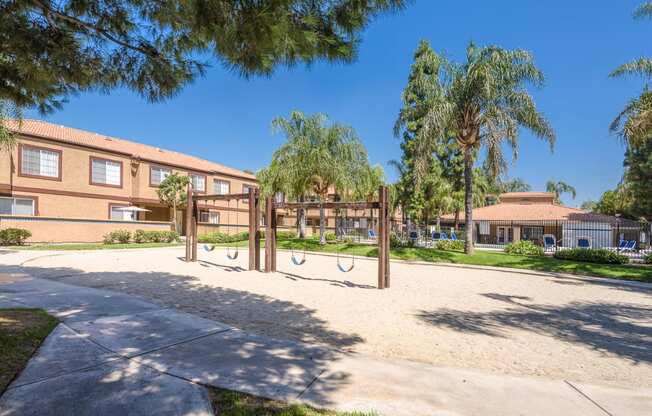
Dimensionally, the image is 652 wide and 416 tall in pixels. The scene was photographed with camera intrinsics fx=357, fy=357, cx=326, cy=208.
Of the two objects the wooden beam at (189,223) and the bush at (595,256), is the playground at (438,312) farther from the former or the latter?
the bush at (595,256)

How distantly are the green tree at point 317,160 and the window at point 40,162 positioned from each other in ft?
55.1

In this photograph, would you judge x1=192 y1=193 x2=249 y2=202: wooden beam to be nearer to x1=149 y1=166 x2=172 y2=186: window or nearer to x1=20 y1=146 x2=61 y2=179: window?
x1=20 y1=146 x2=61 y2=179: window

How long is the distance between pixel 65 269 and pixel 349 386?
13519mm

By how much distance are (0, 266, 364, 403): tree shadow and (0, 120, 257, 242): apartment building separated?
16386 millimetres

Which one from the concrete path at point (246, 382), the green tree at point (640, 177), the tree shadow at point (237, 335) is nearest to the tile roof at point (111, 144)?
the tree shadow at point (237, 335)

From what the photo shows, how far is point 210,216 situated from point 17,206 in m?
17.8

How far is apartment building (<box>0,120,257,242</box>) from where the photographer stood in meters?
25.3

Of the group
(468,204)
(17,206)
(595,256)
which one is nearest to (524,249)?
(595,256)

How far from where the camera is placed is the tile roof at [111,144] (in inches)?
1079

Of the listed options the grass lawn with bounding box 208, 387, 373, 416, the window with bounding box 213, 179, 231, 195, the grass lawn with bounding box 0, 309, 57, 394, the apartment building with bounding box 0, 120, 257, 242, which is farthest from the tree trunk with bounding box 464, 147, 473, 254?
the window with bounding box 213, 179, 231, 195

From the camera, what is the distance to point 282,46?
436cm

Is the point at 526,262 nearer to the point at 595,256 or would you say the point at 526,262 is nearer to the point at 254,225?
the point at 595,256

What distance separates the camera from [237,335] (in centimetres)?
541

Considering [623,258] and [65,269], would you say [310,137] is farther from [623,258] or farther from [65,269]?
[623,258]
